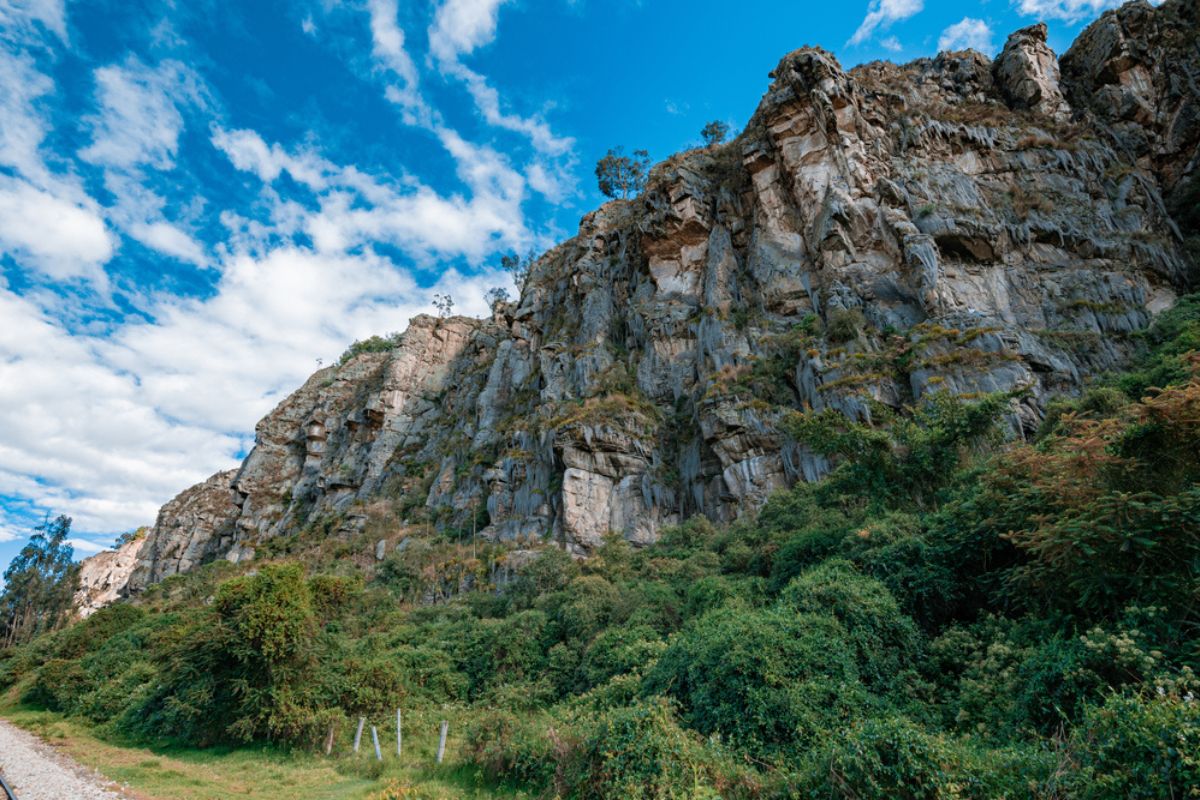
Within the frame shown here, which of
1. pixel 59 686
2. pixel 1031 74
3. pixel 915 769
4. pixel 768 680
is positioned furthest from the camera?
pixel 1031 74

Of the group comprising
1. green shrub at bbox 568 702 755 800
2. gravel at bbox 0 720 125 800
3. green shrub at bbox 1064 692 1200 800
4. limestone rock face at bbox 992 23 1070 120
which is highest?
limestone rock face at bbox 992 23 1070 120

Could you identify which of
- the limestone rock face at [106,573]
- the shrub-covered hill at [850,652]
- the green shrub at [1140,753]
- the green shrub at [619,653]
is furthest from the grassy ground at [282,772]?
the limestone rock face at [106,573]

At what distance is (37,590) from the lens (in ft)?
185

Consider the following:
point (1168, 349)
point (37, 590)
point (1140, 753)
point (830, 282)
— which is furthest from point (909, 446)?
point (37, 590)

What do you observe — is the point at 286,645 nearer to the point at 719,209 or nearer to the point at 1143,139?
the point at 719,209

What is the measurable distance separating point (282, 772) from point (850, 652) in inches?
568

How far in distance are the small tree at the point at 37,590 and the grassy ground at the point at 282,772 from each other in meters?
52.3

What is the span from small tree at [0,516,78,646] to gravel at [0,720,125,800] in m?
50.5

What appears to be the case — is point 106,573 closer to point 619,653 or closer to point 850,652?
point 619,653

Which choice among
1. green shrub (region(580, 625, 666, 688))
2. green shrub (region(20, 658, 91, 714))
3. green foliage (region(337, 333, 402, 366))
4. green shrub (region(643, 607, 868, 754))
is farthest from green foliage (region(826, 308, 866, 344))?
green foliage (region(337, 333, 402, 366))

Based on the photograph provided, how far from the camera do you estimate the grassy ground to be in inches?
466

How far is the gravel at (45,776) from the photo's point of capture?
11.6 metres

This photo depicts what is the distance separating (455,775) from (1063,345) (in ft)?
122

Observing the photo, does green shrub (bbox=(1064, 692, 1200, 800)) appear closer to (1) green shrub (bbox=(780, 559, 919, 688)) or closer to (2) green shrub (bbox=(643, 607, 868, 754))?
(2) green shrub (bbox=(643, 607, 868, 754))
